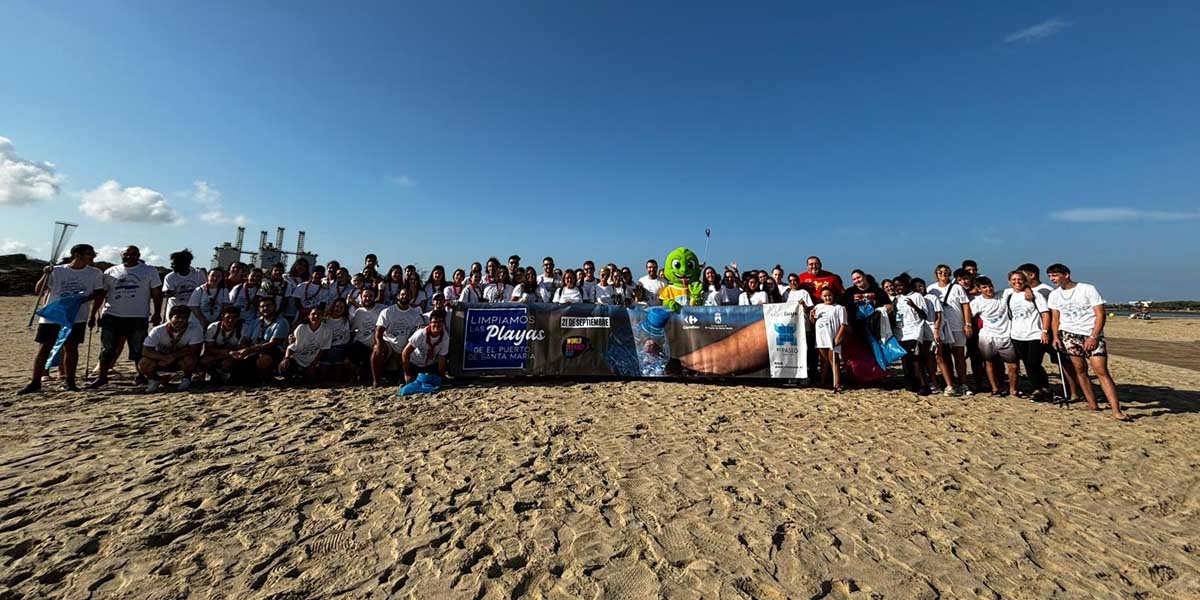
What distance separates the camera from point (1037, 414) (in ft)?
18.3

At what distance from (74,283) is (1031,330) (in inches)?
540

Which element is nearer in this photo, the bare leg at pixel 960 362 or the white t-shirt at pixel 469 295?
the bare leg at pixel 960 362

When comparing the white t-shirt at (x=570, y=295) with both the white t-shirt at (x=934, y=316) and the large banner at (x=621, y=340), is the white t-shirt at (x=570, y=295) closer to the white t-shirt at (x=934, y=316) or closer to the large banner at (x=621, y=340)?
the large banner at (x=621, y=340)

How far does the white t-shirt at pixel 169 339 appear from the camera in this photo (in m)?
6.24

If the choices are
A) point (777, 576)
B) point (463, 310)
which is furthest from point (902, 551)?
point (463, 310)

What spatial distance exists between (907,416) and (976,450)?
114 centimetres

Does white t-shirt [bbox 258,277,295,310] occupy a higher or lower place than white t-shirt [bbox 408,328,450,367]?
higher

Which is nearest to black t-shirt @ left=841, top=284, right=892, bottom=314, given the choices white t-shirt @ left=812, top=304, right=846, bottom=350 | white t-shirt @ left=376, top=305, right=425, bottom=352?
white t-shirt @ left=812, top=304, right=846, bottom=350

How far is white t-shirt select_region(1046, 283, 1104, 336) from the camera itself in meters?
5.46

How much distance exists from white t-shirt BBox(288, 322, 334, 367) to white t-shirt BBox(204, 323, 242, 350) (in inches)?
34.2

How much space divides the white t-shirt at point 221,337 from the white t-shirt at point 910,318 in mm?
10477

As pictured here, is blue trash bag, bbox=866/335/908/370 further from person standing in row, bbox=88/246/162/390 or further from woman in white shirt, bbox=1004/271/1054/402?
person standing in row, bbox=88/246/162/390

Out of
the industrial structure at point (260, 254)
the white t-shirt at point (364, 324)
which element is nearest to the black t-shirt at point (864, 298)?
the white t-shirt at point (364, 324)

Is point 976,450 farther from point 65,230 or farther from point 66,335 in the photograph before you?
point 65,230
